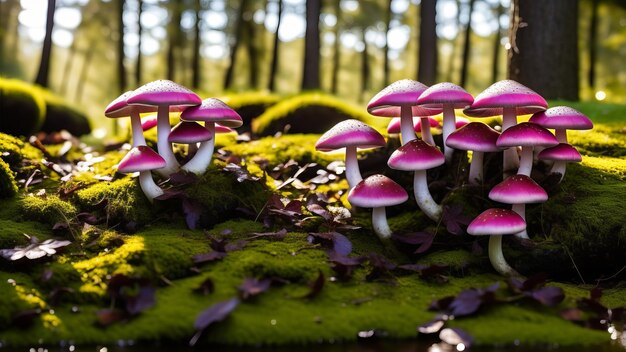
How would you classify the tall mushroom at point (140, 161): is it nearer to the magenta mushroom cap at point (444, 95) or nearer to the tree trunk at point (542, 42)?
the magenta mushroom cap at point (444, 95)

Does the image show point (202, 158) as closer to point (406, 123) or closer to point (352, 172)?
point (352, 172)

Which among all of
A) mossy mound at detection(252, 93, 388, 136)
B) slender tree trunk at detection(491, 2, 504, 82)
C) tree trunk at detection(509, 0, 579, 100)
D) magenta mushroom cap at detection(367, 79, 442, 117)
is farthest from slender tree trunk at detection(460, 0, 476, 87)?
magenta mushroom cap at detection(367, 79, 442, 117)

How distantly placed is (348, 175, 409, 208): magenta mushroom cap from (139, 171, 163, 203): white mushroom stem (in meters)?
1.60

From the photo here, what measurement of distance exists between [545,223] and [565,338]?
1508mm

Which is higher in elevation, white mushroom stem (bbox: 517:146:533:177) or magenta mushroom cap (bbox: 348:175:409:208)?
white mushroom stem (bbox: 517:146:533:177)

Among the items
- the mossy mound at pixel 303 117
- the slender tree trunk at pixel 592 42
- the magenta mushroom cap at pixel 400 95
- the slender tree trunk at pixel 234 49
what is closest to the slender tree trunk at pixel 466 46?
the slender tree trunk at pixel 592 42

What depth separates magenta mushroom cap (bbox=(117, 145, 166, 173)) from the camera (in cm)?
395

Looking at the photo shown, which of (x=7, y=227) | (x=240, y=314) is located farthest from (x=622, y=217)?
(x=7, y=227)

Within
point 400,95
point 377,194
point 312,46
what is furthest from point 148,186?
point 312,46

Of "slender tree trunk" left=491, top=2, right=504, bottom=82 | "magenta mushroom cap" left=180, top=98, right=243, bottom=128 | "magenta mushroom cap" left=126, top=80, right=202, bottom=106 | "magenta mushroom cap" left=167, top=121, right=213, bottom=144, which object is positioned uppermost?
"slender tree trunk" left=491, top=2, right=504, bottom=82

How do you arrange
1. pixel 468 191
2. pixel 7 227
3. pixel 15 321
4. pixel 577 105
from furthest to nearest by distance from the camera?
1. pixel 577 105
2. pixel 468 191
3. pixel 7 227
4. pixel 15 321

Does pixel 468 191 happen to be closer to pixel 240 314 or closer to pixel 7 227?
pixel 240 314

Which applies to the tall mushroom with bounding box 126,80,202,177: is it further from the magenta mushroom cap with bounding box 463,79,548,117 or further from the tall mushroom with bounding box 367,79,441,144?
the magenta mushroom cap with bounding box 463,79,548,117

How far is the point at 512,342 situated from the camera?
2893 millimetres
